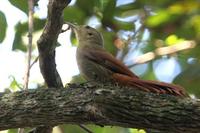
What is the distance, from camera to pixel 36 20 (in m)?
4.59

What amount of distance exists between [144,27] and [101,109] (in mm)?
1457

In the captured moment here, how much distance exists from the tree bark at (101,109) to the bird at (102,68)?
0.12 meters

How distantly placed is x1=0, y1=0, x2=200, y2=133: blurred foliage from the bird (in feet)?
0.35

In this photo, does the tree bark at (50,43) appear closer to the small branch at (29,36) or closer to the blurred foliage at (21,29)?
the small branch at (29,36)

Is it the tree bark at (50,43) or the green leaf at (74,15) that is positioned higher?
the green leaf at (74,15)

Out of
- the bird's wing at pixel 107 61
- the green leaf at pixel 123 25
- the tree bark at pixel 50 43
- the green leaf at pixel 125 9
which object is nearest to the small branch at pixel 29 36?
the tree bark at pixel 50 43

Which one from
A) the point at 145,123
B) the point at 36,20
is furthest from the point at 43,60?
the point at 36,20

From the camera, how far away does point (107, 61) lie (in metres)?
3.97

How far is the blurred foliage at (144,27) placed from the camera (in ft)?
12.7

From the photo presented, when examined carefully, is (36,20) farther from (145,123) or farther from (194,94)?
(145,123)

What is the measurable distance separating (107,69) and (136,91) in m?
0.51

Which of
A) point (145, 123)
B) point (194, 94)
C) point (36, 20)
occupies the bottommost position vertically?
point (145, 123)

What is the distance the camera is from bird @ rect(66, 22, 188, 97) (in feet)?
11.6

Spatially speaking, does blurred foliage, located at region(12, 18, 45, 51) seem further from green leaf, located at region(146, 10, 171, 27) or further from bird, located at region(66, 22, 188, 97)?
green leaf, located at region(146, 10, 171, 27)
